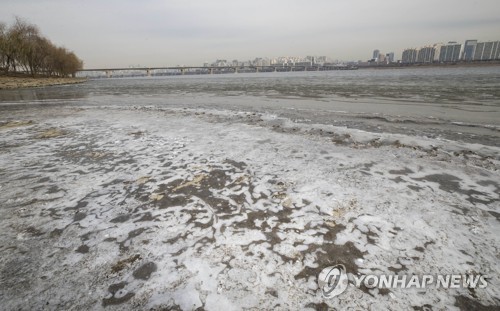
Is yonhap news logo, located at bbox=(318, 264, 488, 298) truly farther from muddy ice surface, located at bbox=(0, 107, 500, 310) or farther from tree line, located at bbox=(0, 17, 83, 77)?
tree line, located at bbox=(0, 17, 83, 77)

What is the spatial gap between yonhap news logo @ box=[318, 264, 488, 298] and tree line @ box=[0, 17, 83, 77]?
244ft

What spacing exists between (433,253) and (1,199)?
6154mm

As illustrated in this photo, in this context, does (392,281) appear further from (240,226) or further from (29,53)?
(29,53)

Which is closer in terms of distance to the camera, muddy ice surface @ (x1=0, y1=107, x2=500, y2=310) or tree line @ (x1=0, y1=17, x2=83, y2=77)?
muddy ice surface @ (x1=0, y1=107, x2=500, y2=310)

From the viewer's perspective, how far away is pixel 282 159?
17.9 feet

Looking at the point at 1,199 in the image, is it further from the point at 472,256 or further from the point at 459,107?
the point at 459,107

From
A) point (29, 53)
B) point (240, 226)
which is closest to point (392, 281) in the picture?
point (240, 226)

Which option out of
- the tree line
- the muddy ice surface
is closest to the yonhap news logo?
the muddy ice surface

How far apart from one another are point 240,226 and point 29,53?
78.8 metres

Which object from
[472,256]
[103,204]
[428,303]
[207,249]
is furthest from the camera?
[103,204]

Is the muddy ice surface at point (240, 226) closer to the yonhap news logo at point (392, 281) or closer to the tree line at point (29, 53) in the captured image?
the yonhap news logo at point (392, 281)

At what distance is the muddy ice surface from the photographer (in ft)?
7.32

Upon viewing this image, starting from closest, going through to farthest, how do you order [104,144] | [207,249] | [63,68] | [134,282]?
[134,282], [207,249], [104,144], [63,68]

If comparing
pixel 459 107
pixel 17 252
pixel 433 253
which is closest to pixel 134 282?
pixel 17 252
